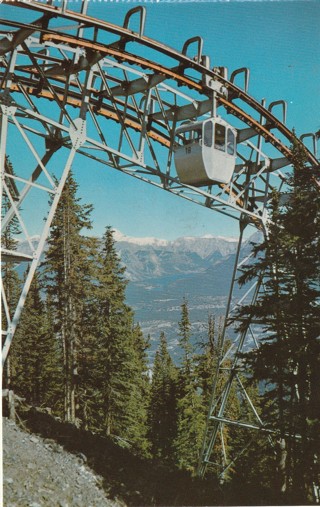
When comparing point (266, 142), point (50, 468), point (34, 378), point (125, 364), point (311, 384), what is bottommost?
point (34, 378)

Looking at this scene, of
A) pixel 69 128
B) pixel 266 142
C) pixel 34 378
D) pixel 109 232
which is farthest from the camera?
pixel 34 378

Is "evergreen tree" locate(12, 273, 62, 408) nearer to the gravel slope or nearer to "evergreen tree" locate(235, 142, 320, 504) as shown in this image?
the gravel slope

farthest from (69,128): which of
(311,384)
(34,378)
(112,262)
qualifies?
(34,378)

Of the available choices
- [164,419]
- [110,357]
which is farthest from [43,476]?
[164,419]

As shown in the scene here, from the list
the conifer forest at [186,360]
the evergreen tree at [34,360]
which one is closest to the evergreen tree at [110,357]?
the conifer forest at [186,360]

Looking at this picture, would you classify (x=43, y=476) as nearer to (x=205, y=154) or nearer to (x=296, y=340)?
(x=296, y=340)

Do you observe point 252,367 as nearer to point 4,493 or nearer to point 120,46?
point 4,493

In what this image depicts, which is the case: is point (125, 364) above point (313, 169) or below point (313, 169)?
below
